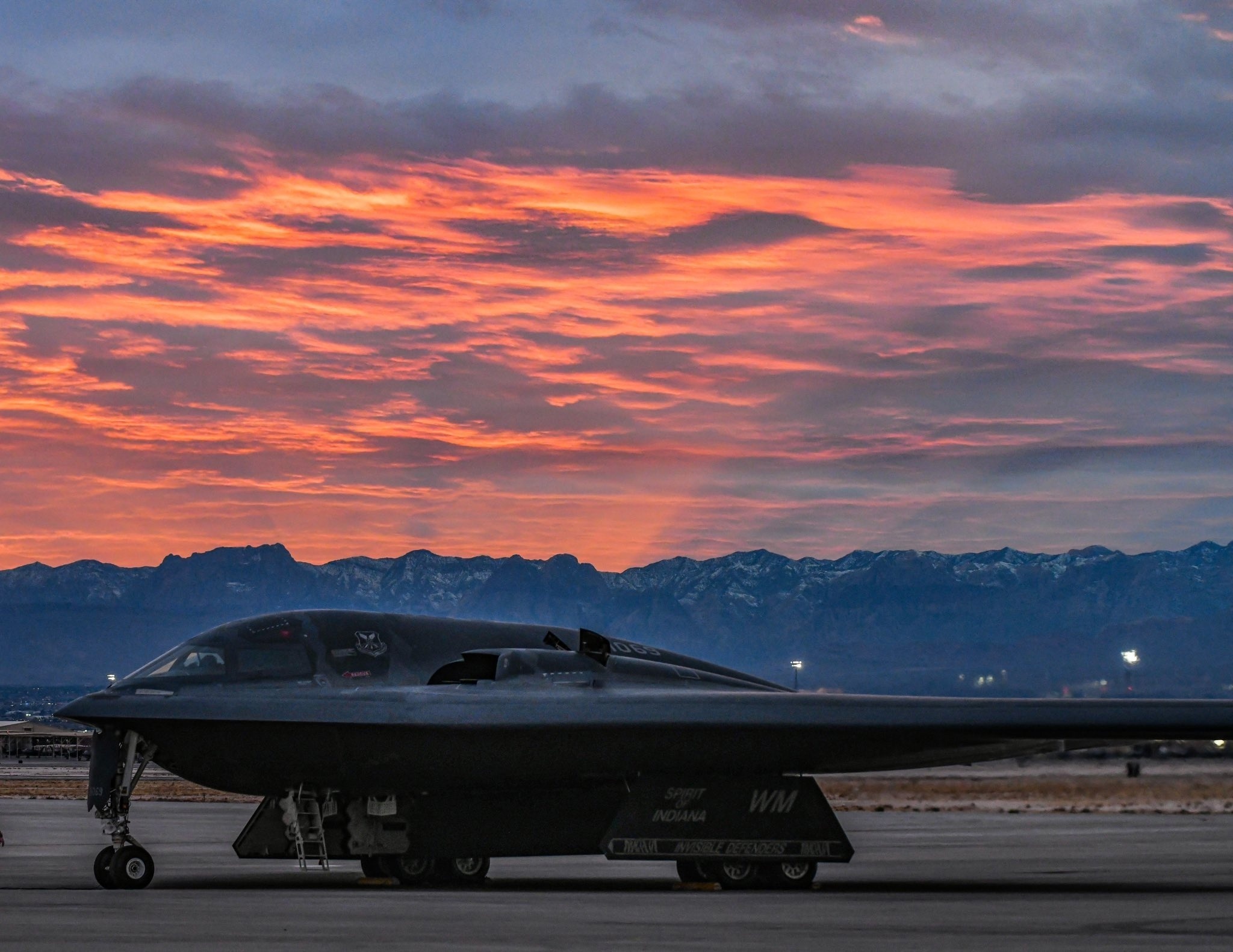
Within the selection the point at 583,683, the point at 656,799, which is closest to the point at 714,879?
the point at 656,799

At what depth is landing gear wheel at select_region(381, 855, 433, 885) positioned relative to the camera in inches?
990

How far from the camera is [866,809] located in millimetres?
59438

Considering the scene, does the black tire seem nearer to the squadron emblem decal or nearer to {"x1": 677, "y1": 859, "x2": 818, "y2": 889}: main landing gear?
the squadron emblem decal

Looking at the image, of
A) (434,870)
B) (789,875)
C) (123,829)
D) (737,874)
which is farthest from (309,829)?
(789,875)

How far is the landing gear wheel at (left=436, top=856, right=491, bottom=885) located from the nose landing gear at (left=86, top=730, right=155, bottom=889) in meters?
4.20

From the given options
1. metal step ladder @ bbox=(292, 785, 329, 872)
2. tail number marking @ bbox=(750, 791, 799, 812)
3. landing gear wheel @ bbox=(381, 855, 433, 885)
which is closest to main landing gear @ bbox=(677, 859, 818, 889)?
tail number marking @ bbox=(750, 791, 799, 812)

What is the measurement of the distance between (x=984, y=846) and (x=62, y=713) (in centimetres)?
1968

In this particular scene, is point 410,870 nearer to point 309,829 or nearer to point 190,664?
Result: point 309,829

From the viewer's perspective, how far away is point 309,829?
2492 centimetres

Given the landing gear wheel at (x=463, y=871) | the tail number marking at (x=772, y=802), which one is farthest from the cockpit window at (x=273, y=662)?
the tail number marking at (x=772, y=802)

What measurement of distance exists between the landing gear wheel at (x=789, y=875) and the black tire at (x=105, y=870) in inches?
337

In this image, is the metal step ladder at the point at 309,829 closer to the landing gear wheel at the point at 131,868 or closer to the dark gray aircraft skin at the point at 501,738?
the dark gray aircraft skin at the point at 501,738

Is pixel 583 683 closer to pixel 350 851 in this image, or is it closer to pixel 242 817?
pixel 350 851

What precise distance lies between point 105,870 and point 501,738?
17.6ft
